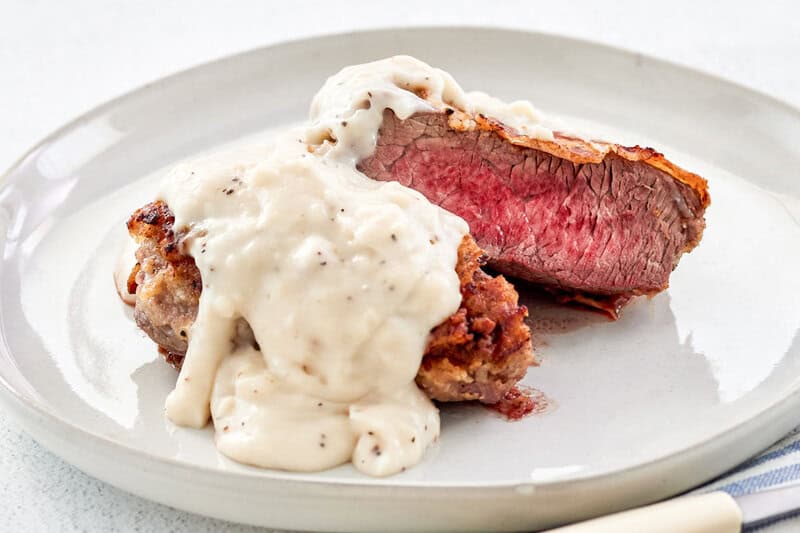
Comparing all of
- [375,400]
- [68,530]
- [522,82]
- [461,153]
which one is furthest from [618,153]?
[68,530]

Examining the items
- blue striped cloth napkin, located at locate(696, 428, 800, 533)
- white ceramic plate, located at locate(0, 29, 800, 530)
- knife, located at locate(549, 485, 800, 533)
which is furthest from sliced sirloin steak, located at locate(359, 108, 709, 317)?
knife, located at locate(549, 485, 800, 533)

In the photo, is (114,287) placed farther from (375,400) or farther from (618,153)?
(618,153)

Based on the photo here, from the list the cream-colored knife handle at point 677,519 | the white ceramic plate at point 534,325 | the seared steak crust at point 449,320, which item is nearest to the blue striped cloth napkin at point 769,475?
the white ceramic plate at point 534,325

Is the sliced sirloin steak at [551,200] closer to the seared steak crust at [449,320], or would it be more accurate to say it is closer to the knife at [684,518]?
the seared steak crust at [449,320]

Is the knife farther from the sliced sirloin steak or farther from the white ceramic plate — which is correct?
the sliced sirloin steak

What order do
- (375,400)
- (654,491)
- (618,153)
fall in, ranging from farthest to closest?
(618,153) → (375,400) → (654,491)

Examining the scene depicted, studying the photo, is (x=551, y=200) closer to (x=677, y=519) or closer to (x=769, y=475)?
(x=769, y=475)
